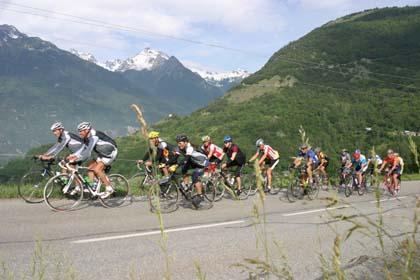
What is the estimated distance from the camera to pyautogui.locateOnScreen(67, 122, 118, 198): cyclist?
950cm

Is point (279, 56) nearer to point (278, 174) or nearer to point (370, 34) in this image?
point (370, 34)

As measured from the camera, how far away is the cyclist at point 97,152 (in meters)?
9.50

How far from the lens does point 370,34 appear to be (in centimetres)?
15500

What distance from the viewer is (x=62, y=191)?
945cm

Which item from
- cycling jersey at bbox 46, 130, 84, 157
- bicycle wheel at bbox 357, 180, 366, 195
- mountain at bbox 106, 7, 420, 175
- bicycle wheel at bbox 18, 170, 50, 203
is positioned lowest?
bicycle wheel at bbox 357, 180, 366, 195

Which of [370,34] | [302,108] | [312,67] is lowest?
[302,108]

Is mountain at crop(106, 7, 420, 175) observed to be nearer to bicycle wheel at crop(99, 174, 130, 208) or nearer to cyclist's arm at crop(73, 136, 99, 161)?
bicycle wheel at crop(99, 174, 130, 208)

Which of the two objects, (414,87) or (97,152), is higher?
(414,87)

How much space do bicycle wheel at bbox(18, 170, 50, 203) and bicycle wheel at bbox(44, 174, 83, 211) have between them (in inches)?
11.6

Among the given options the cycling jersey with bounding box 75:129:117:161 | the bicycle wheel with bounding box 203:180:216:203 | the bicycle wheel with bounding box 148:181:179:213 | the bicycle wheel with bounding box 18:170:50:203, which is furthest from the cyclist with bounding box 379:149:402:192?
the bicycle wheel with bounding box 18:170:50:203

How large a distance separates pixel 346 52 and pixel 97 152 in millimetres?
149007

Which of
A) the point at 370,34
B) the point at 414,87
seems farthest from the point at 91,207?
the point at 370,34

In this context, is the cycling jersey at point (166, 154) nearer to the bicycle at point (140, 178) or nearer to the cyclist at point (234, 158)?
the bicycle at point (140, 178)

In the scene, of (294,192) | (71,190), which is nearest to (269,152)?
(294,192)
